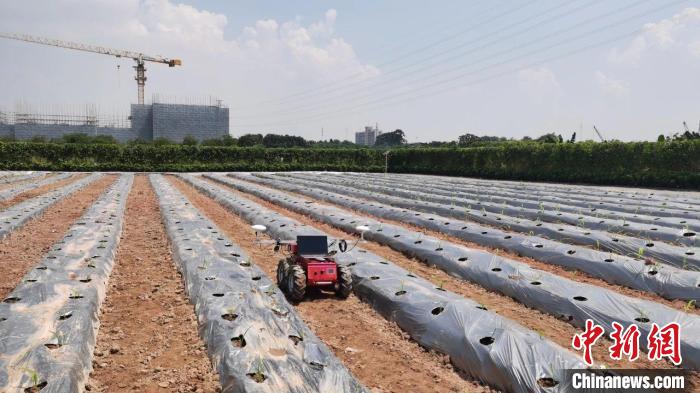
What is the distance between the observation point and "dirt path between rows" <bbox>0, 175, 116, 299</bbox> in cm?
839

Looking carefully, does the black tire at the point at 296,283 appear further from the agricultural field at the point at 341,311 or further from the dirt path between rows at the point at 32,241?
the dirt path between rows at the point at 32,241

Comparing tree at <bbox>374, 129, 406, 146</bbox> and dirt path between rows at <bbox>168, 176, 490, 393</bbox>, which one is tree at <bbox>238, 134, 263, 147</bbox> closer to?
tree at <bbox>374, 129, 406, 146</bbox>

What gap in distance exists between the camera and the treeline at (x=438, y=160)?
27.5 meters

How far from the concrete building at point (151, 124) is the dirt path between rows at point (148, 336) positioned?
84.5m

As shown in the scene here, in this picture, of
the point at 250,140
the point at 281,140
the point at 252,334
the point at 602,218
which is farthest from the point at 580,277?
the point at 281,140

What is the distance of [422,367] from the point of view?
5.16 meters

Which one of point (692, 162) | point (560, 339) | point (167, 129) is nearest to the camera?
point (560, 339)

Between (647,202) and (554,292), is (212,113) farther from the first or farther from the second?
(554,292)

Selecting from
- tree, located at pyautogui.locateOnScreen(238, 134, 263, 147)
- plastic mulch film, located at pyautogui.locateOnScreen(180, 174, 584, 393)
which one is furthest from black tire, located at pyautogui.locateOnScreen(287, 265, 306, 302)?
tree, located at pyautogui.locateOnScreen(238, 134, 263, 147)

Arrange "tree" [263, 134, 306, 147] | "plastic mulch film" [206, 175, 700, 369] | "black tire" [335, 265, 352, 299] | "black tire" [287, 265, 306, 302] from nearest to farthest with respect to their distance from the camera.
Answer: "plastic mulch film" [206, 175, 700, 369], "black tire" [287, 265, 306, 302], "black tire" [335, 265, 352, 299], "tree" [263, 134, 306, 147]

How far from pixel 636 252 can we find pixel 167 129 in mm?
88587

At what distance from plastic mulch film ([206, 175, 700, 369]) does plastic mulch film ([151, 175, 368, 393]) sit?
3347mm

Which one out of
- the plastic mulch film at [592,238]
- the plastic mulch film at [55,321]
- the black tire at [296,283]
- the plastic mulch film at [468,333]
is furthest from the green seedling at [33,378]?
the plastic mulch film at [592,238]

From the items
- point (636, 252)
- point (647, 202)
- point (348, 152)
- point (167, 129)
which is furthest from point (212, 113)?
point (636, 252)
